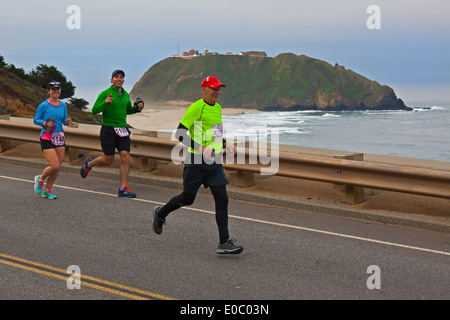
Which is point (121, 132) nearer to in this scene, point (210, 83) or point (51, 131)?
point (51, 131)

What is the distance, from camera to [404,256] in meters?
7.18

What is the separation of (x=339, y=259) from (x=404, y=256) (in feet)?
2.61

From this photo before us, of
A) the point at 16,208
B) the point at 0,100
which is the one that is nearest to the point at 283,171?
the point at 16,208

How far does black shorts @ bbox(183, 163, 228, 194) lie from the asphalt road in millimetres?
789

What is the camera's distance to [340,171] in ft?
31.4

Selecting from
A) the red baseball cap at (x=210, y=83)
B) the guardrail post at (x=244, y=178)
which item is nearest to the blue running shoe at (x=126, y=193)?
the guardrail post at (x=244, y=178)

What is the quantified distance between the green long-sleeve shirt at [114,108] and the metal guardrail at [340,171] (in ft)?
3.95

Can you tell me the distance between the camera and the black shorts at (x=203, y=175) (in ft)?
23.4

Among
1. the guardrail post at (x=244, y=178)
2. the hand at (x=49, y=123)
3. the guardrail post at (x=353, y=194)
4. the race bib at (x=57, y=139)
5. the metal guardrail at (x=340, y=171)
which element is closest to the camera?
the metal guardrail at (x=340, y=171)

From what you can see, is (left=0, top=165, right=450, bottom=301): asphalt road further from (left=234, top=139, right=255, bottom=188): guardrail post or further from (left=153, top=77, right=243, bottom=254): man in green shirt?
(left=234, top=139, right=255, bottom=188): guardrail post

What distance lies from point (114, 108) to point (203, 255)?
4061 millimetres

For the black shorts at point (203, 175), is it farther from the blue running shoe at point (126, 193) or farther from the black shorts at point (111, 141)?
the black shorts at point (111, 141)

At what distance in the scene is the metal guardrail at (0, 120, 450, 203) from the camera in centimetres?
877

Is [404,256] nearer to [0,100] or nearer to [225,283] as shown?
[225,283]
